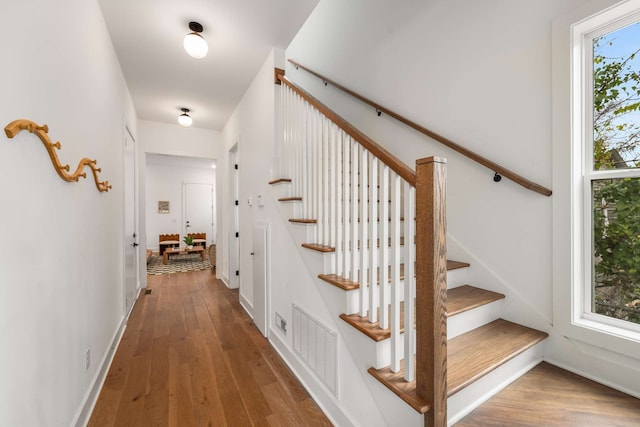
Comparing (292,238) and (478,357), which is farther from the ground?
(292,238)

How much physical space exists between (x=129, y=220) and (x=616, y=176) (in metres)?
4.54

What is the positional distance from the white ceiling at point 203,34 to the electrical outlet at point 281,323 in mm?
2597

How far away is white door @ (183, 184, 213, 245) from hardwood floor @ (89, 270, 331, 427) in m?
5.65

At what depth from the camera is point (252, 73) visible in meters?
3.01

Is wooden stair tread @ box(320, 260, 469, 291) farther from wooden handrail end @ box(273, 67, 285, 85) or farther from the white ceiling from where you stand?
the white ceiling

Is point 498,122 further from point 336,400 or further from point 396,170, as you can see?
point 336,400

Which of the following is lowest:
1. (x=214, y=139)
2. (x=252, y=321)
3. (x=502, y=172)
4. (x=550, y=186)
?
(x=252, y=321)

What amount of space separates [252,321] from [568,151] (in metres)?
→ 3.21

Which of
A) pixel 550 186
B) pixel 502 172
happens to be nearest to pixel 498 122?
pixel 502 172

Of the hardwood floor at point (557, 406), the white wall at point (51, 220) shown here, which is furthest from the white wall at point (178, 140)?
the hardwood floor at point (557, 406)

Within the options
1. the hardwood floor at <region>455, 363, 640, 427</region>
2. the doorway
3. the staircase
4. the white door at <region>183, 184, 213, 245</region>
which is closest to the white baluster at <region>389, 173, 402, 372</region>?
the staircase

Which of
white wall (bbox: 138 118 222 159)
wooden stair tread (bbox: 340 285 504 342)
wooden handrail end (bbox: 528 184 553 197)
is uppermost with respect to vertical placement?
white wall (bbox: 138 118 222 159)

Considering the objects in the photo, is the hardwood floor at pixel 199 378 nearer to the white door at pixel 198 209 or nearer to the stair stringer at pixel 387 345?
the stair stringer at pixel 387 345

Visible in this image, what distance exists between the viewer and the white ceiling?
205 centimetres
